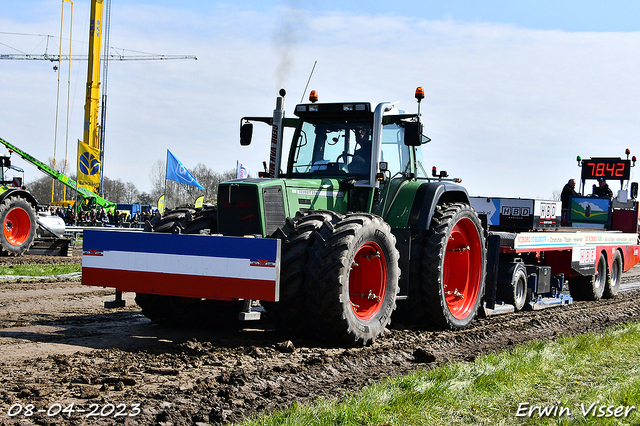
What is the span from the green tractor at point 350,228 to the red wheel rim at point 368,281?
0.04 feet

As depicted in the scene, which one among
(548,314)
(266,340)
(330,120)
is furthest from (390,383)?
(548,314)

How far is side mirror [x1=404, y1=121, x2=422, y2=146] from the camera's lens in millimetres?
7781

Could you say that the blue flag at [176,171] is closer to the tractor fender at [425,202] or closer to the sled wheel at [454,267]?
the sled wheel at [454,267]

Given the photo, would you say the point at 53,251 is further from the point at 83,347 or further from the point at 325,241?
the point at 325,241

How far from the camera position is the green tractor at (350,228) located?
6406mm

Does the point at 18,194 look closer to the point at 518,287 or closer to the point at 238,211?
the point at 238,211

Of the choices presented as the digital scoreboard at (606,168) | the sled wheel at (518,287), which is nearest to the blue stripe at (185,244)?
the sled wheel at (518,287)

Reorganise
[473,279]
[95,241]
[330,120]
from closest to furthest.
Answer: [95,241], [330,120], [473,279]

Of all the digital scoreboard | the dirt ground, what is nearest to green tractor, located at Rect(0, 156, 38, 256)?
the dirt ground

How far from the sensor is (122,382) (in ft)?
16.5

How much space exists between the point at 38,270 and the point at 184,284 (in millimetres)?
10029

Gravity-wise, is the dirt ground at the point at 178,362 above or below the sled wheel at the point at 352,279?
below

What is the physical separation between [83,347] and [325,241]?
264 centimetres

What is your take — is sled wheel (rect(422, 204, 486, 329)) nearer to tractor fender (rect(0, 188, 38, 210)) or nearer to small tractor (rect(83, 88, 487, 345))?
small tractor (rect(83, 88, 487, 345))
